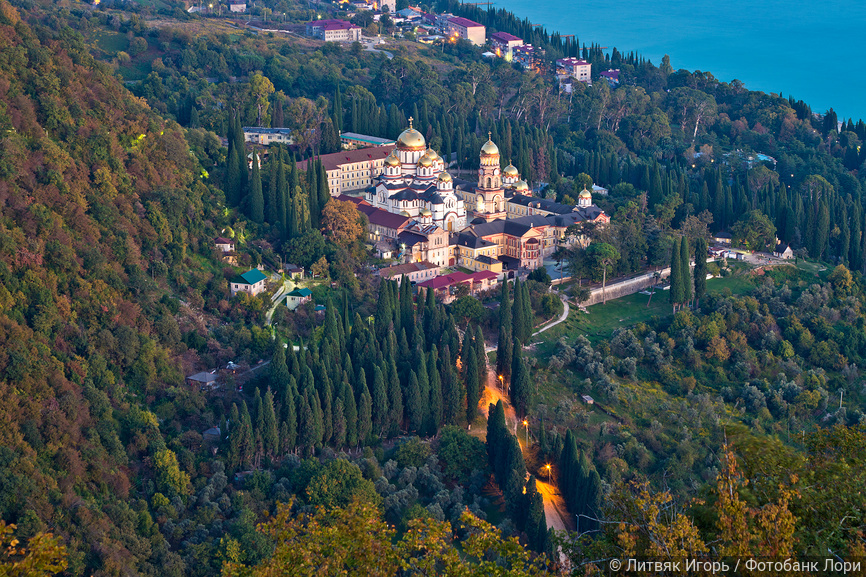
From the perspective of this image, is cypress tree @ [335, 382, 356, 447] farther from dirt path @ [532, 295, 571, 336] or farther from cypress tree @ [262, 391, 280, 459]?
dirt path @ [532, 295, 571, 336]

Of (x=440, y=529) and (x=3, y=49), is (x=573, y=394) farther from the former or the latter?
(x=3, y=49)

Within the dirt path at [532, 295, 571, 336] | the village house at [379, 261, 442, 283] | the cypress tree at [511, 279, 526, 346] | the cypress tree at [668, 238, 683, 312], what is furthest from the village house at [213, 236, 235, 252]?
the cypress tree at [668, 238, 683, 312]

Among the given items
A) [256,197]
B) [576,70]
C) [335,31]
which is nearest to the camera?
[256,197]

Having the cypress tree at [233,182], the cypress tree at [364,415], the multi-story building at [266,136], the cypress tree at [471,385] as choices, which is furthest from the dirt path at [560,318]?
the multi-story building at [266,136]

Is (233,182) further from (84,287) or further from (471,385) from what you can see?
(471,385)

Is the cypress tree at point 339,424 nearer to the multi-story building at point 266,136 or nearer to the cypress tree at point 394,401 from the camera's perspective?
the cypress tree at point 394,401

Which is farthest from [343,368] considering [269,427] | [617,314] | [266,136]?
[266,136]
